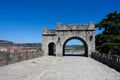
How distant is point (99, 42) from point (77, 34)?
6838 millimetres

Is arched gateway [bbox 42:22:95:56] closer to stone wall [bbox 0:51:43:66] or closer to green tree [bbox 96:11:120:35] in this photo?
green tree [bbox 96:11:120:35]

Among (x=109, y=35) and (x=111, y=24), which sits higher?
(x=111, y=24)

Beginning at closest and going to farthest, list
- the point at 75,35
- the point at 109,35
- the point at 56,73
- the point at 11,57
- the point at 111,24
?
the point at 56,73 → the point at 11,57 → the point at 75,35 → the point at 109,35 → the point at 111,24

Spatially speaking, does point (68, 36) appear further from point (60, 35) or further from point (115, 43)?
point (115, 43)

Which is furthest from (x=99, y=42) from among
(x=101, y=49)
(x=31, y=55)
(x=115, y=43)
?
(x=31, y=55)

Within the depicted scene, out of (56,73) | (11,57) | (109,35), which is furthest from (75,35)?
(56,73)

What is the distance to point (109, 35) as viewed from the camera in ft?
117

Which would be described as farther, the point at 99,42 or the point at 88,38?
the point at 99,42

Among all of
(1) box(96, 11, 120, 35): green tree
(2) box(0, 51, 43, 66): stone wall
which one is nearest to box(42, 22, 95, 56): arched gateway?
(1) box(96, 11, 120, 35): green tree

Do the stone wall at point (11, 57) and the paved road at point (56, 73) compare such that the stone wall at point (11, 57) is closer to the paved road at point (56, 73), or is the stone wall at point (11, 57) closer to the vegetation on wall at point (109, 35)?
the paved road at point (56, 73)

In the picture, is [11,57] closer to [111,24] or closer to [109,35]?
[109,35]

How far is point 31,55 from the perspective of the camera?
25.6m

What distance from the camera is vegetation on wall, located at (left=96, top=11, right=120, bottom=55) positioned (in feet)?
106

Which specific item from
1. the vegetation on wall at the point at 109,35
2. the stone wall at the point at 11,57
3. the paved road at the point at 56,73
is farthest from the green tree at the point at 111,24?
the paved road at the point at 56,73
